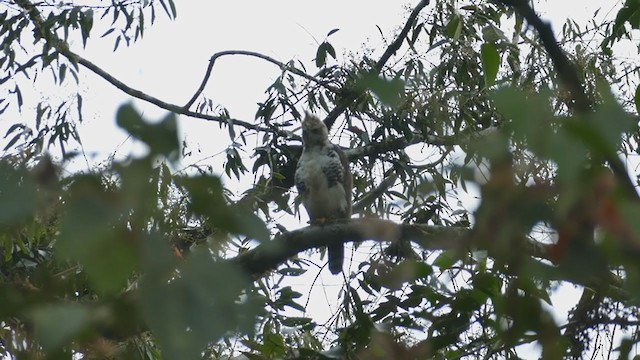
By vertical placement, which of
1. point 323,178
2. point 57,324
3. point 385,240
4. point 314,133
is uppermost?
point 314,133

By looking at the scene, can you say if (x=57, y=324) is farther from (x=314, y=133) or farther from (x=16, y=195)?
(x=314, y=133)

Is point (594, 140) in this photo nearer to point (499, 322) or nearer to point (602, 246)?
point (602, 246)

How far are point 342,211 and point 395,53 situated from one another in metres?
1.41

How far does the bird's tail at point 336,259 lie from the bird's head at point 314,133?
3.78ft

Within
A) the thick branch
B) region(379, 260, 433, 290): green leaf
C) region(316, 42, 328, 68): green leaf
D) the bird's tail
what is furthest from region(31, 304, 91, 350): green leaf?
region(316, 42, 328, 68): green leaf

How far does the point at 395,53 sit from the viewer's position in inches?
272

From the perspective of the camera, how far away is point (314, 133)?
6477 mm

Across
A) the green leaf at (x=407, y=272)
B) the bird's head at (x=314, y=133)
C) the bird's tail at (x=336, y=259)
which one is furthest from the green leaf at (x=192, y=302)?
the bird's head at (x=314, y=133)

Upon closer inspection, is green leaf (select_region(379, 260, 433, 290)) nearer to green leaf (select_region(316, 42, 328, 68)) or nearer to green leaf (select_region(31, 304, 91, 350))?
green leaf (select_region(31, 304, 91, 350))

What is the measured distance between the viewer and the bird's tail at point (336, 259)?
5.26 m

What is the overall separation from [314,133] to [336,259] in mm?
1369

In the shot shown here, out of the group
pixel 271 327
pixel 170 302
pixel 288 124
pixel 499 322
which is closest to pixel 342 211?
pixel 288 124

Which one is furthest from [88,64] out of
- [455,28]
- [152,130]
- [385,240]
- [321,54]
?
[152,130]

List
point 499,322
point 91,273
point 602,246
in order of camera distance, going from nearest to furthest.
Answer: point 91,273
point 602,246
point 499,322
